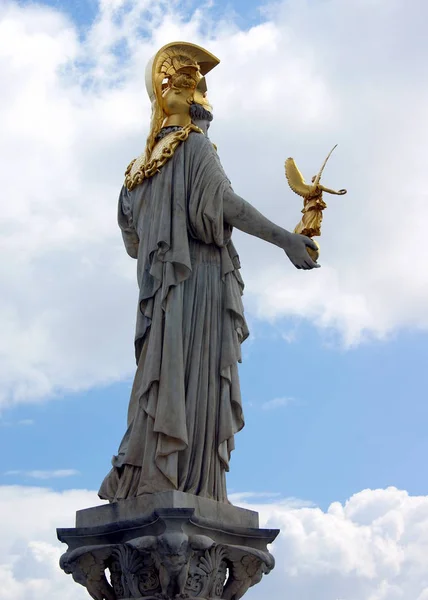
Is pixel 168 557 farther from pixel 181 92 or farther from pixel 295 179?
pixel 181 92

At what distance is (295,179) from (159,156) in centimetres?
193

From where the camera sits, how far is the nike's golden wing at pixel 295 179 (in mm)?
13836

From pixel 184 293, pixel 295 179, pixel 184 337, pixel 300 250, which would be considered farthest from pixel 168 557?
pixel 295 179

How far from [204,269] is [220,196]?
1023mm

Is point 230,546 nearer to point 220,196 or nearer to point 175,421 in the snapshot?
point 175,421

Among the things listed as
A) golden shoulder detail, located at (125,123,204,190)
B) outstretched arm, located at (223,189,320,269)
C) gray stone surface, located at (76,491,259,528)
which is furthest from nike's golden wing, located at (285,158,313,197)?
gray stone surface, located at (76,491,259,528)

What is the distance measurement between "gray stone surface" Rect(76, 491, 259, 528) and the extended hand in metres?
3.38

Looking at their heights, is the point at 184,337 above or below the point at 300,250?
below

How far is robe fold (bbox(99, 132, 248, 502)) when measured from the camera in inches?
503

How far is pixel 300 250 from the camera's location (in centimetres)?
1372

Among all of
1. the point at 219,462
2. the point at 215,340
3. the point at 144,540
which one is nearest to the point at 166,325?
the point at 215,340

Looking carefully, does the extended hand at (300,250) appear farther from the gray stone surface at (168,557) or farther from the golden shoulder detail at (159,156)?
the gray stone surface at (168,557)

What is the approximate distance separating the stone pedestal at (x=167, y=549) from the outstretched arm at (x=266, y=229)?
3.47 metres

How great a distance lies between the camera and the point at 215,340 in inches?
532
